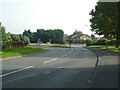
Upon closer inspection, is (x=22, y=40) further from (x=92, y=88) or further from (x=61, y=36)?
(x=61, y=36)

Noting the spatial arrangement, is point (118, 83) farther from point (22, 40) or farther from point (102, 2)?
point (22, 40)

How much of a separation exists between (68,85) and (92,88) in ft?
4.60

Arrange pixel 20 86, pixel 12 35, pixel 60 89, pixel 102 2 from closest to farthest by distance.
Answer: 1. pixel 60 89
2. pixel 20 86
3. pixel 102 2
4. pixel 12 35

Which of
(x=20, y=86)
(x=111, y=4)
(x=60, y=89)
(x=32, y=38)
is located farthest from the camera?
(x=32, y=38)

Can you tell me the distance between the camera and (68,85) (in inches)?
539

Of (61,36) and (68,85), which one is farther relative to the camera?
(61,36)

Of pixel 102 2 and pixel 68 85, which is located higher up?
pixel 102 2

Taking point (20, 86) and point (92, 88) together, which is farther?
point (20, 86)

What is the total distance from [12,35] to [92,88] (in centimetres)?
5447

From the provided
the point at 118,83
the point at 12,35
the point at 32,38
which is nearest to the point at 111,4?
the point at 12,35

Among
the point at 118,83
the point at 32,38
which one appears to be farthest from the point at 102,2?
the point at 32,38

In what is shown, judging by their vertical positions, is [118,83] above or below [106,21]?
below

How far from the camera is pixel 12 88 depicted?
42.1ft

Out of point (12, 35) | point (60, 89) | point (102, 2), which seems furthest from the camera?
point (12, 35)
